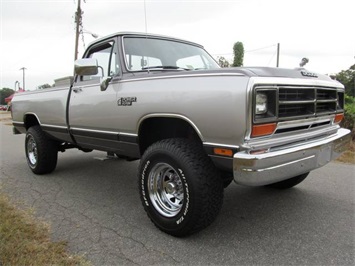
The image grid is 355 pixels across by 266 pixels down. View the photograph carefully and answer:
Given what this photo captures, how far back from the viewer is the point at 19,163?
6383 millimetres

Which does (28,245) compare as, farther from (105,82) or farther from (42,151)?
(42,151)

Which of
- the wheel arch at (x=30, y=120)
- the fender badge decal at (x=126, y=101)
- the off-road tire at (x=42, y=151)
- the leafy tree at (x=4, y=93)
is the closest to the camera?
the fender badge decal at (x=126, y=101)

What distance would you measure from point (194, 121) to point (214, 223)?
1187mm

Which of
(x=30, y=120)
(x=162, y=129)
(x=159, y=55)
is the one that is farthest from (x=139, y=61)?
(x=30, y=120)

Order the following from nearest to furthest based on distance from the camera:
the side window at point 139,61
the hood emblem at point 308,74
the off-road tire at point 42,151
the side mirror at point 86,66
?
1. the hood emblem at point 308,74
2. the side mirror at point 86,66
3. the side window at point 139,61
4. the off-road tire at point 42,151

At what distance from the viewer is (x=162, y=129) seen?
3416 mm

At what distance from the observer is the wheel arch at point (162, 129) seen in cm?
303

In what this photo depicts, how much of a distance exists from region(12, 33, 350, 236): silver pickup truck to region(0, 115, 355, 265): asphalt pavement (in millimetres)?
255

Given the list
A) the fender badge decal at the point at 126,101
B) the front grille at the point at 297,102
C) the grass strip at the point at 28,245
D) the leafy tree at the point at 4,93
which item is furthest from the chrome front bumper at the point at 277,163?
the leafy tree at the point at 4,93

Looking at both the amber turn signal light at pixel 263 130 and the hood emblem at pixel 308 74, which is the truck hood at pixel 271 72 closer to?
the hood emblem at pixel 308 74

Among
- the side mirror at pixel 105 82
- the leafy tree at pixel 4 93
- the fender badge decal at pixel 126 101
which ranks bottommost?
the leafy tree at pixel 4 93

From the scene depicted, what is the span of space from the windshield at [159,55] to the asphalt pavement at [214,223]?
167cm

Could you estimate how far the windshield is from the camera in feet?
12.3

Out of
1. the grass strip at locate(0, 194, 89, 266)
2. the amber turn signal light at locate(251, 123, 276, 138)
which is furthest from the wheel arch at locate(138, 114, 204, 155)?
the grass strip at locate(0, 194, 89, 266)
